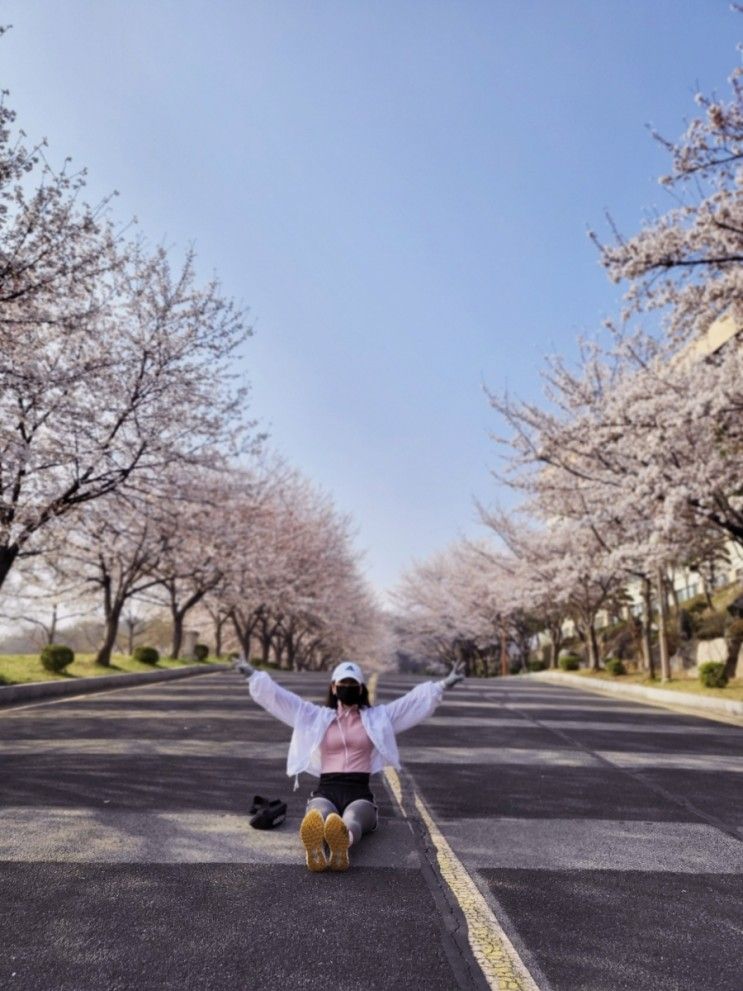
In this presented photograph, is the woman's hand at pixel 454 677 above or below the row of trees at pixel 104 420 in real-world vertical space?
below

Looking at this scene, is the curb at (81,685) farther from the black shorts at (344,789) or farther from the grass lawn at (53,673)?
the black shorts at (344,789)

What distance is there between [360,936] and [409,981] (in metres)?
0.52

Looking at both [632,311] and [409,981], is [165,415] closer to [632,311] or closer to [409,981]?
[632,311]

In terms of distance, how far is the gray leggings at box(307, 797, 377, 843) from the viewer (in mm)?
5054

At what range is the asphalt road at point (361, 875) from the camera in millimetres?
3197

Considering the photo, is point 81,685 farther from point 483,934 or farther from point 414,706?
point 483,934

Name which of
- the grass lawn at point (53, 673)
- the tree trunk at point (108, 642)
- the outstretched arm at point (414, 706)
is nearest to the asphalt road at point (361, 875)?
the outstretched arm at point (414, 706)

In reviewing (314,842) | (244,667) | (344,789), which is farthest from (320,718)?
(314,842)

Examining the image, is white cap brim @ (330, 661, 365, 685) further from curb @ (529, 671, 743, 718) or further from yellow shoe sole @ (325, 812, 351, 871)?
curb @ (529, 671, 743, 718)

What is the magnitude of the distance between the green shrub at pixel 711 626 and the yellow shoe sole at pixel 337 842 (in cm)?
2693

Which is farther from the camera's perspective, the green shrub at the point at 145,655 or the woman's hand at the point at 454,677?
the green shrub at the point at 145,655

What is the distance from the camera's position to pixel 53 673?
779 inches

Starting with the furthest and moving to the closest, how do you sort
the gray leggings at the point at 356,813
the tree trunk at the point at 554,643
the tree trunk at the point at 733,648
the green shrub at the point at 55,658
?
the tree trunk at the point at 554,643
the tree trunk at the point at 733,648
the green shrub at the point at 55,658
the gray leggings at the point at 356,813

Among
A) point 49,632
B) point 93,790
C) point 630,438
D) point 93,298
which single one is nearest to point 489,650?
point 49,632
